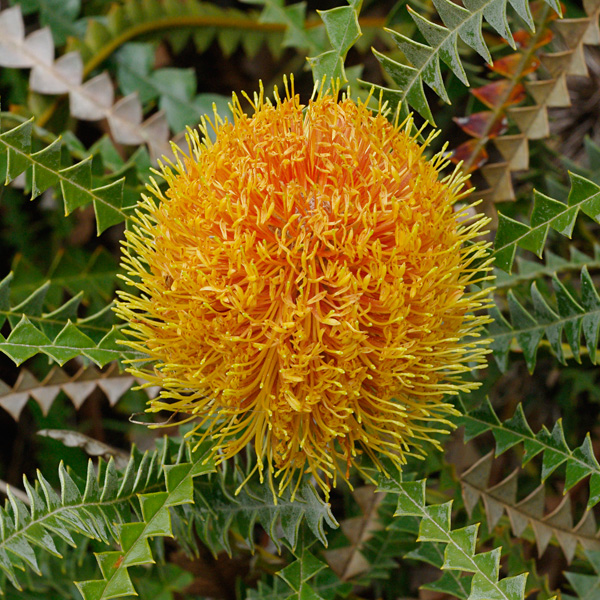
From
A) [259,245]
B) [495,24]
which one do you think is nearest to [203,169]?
[259,245]

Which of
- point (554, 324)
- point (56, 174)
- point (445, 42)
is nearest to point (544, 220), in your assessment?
point (554, 324)

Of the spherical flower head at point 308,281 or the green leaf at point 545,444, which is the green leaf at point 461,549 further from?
the green leaf at point 545,444

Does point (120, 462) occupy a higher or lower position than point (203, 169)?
lower

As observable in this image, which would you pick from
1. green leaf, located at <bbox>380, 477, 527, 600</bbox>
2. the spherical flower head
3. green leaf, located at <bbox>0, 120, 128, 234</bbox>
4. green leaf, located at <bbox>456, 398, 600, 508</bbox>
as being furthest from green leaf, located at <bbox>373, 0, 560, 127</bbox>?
green leaf, located at <bbox>0, 120, 128, 234</bbox>

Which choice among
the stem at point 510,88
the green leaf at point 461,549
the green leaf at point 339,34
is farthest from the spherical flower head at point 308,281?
the stem at point 510,88

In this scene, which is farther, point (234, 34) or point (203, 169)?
point (234, 34)

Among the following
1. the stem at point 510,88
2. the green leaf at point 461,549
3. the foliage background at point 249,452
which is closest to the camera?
the green leaf at point 461,549

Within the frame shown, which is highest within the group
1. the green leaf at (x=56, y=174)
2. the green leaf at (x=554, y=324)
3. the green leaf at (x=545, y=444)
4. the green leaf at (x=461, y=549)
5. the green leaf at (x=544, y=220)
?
the green leaf at (x=56, y=174)

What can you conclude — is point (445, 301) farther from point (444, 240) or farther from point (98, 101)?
point (98, 101)
